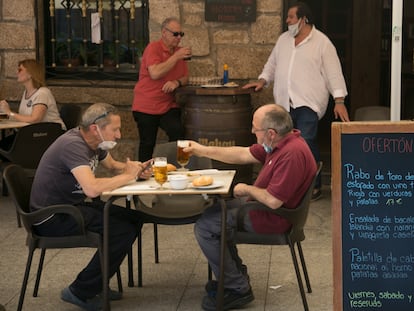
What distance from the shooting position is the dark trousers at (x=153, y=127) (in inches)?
306

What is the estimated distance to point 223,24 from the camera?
26.8ft

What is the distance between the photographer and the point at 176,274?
575cm

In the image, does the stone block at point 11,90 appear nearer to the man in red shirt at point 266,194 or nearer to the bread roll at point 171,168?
the bread roll at point 171,168

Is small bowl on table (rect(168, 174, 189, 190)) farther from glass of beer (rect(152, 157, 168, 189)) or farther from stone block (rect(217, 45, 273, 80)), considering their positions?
stone block (rect(217, 45, 273, 80))

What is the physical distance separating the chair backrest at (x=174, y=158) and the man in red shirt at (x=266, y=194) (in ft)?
2.07

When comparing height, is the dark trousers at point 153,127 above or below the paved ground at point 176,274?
above

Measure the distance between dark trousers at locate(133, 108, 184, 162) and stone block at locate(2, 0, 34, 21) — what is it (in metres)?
1.63

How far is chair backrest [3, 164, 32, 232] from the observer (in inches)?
191

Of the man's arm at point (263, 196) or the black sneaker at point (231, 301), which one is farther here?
the black sneaker at point (231, 301)

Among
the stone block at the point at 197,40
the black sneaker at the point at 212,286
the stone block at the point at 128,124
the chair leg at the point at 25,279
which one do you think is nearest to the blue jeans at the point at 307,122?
the stone block at the point at 197,40

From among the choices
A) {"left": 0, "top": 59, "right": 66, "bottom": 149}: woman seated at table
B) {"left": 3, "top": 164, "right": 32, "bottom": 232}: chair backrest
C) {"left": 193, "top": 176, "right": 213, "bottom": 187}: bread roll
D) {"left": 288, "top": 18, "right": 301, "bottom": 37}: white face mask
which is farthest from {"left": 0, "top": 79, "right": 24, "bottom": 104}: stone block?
{"left": 193, "top": 176, "right": 213, "bottom": 187}: bread roll

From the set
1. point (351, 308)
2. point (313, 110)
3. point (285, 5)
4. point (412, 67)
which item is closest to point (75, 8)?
point (285, 5)

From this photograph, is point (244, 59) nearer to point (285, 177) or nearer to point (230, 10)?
point (230, 10)

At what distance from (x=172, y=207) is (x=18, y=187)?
3.42 feet
